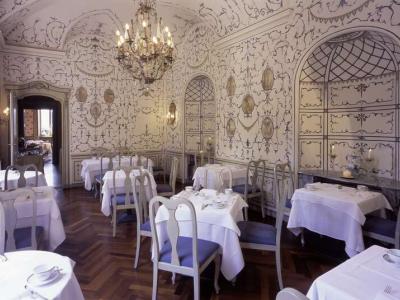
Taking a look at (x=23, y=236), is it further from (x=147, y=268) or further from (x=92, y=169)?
(x=92, y=169)

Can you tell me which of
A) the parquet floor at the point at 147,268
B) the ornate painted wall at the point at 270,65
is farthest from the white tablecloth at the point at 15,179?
the ornate painted wall at the point at 270,65

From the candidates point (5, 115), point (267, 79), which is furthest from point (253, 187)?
point (5, 115)

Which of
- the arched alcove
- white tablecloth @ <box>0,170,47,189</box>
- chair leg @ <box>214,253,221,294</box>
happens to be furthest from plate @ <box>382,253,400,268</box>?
white tablecloth @ <box>0,170,47,189</box>

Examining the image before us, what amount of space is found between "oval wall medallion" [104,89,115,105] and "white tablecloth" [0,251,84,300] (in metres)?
6.78

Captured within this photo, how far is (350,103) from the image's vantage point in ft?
15.7

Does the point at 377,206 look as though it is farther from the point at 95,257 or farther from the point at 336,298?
the point at 95,257

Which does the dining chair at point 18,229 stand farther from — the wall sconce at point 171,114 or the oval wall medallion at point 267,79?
the wall sconce at point 171,114

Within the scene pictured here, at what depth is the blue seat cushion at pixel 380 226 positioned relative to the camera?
10.3 feet

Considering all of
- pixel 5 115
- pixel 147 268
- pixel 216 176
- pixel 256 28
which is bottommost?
pixel 147 268

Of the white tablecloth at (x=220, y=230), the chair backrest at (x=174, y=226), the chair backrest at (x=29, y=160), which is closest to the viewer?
the chair backrest at (x=174, y=226)

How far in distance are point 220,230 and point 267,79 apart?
3418mm

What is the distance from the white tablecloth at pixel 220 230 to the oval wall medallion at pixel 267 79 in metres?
3.07

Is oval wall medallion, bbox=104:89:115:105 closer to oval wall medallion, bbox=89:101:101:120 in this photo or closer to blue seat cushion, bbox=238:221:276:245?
oval wall medallion, bbox=89:101:101:120

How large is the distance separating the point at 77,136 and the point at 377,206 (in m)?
6.97
